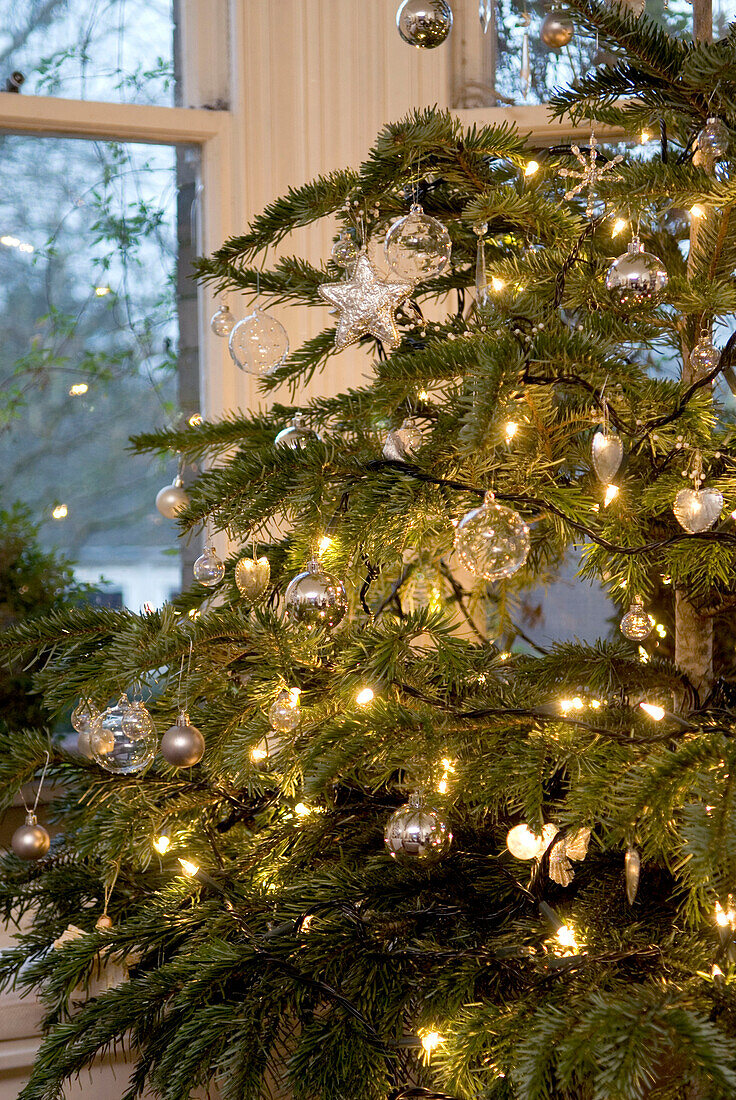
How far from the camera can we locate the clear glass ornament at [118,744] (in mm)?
777

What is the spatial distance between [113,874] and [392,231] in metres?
0.56

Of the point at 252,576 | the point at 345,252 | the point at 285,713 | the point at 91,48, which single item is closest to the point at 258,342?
the point at 345,252

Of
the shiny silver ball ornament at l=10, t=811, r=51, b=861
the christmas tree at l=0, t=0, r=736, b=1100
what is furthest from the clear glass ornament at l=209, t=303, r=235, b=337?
the shiny silver ball ornament at l=10, t=811, r=51, b=861

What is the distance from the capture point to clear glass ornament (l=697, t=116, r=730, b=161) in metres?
0.70

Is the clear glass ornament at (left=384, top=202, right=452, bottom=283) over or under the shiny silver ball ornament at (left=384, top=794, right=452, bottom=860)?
over

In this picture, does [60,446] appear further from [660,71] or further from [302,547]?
[660,71]

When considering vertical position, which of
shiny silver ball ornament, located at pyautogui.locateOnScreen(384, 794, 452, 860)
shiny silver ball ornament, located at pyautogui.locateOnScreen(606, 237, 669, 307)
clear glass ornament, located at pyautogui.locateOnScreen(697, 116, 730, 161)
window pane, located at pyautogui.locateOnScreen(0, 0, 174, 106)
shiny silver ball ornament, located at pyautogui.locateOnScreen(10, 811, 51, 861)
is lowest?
shiny silver ball ornament, located at pyautogui.locateOnScreen(10, 811, 51, 861)

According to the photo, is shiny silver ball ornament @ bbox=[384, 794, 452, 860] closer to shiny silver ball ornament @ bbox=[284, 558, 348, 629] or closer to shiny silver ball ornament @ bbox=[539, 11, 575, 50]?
shiny silver ball ornament @ bbox=[284, 558, 348, 629]

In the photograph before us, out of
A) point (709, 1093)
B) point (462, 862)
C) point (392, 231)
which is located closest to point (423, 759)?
point (462, 862)

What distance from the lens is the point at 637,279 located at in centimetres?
68

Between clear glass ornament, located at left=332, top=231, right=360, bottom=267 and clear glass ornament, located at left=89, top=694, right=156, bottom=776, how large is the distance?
397 mm

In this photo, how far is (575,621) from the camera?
166 cm

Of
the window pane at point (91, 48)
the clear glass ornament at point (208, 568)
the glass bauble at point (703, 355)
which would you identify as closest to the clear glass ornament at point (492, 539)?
the glass bauble at point (703, 355)

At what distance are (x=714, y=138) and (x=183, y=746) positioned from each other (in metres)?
0.57
